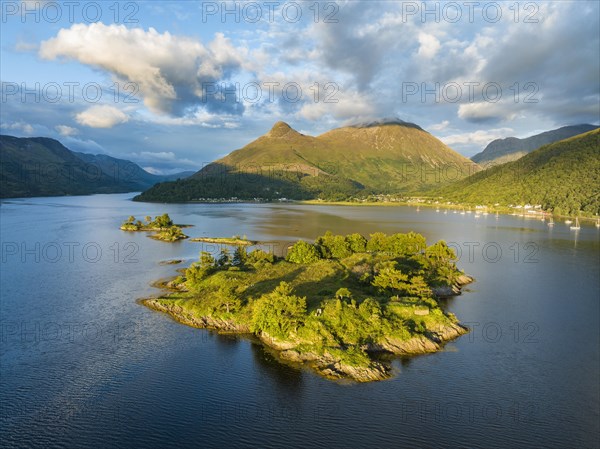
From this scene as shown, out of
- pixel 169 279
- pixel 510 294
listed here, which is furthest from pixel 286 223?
pixel 510 294

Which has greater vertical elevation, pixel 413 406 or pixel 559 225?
pixel 559 225

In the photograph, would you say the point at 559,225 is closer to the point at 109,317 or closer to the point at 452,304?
the point at 452,304

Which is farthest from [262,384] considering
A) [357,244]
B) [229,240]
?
[229,240]

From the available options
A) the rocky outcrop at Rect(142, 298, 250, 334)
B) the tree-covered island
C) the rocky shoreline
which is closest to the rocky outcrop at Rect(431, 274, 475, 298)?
the tree-covered island

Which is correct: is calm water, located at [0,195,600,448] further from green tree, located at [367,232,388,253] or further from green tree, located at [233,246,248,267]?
green tree, located at [367,232,388,253]

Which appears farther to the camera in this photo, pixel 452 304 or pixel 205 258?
pixel 205 258

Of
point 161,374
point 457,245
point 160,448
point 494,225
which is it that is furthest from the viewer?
point 494,225

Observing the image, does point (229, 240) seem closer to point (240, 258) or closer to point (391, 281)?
point (240, 258)
